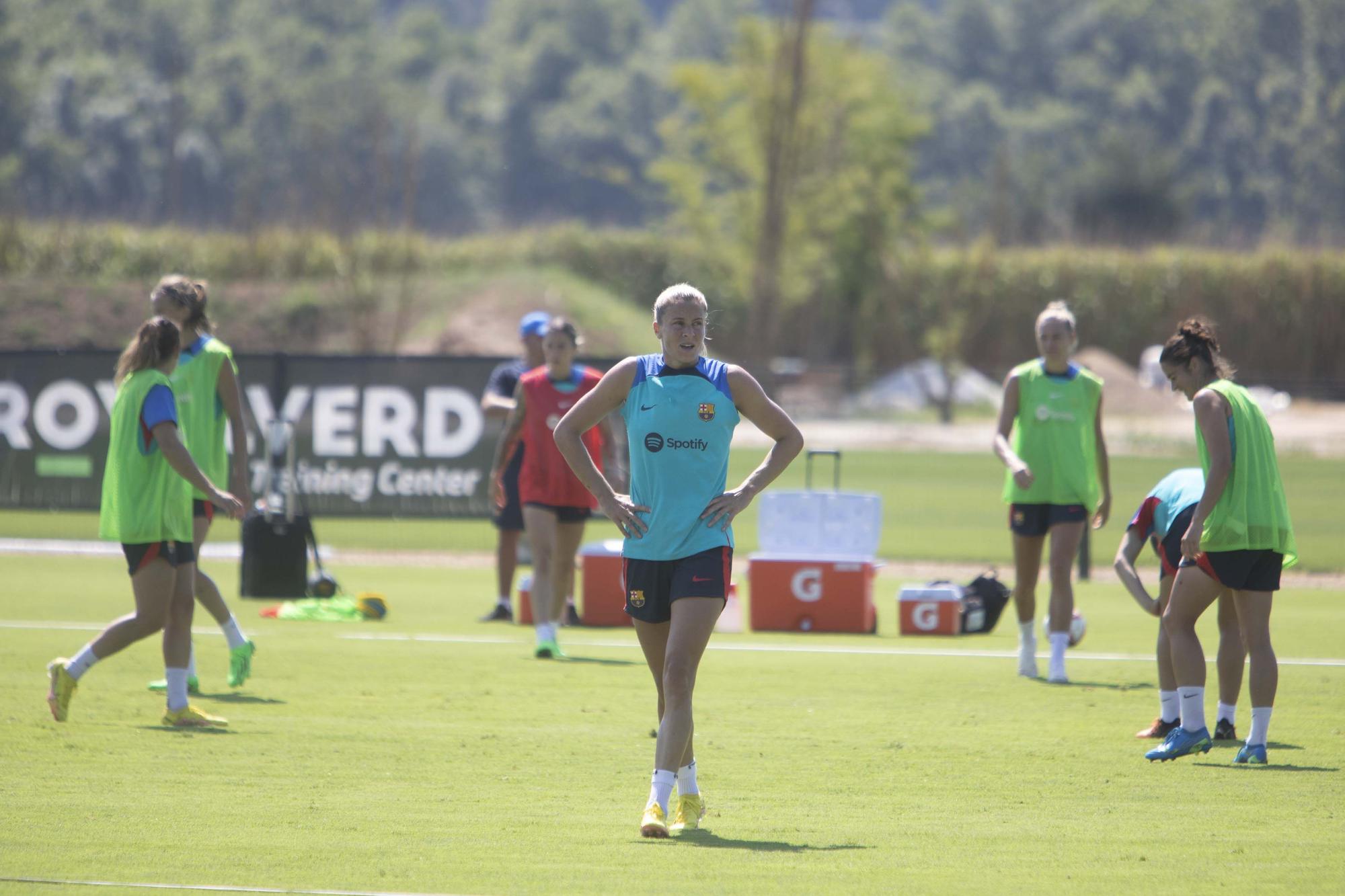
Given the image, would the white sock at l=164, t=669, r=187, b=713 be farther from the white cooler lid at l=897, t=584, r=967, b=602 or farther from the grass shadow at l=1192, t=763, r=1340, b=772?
the white cooler lid at l=897, t=584, r=967, b=602

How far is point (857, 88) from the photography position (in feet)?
187

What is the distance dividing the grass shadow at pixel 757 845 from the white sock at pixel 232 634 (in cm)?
398

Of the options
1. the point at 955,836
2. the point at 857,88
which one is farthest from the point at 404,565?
the point at 857,88

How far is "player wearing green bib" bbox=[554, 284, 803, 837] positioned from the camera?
6.13m

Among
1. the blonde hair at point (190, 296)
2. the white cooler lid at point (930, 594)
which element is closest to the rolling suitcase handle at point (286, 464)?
the blonde hair at point (190, 296)

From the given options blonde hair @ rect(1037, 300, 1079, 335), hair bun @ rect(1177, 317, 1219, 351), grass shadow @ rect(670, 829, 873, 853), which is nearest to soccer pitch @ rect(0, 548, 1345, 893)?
grass shadow @ rect(670, 829, 873, 853)

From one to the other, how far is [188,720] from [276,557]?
553 centimetres

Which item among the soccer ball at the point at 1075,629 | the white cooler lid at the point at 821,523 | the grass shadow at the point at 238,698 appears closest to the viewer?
the grass shadow at the point at 238,698

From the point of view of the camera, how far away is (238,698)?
920 centimetres

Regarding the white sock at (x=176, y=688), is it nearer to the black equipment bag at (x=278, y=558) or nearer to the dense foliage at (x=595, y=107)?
the black equipment bag at (x=278, y=558)

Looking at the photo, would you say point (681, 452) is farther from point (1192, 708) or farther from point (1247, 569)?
point (1192, 708)

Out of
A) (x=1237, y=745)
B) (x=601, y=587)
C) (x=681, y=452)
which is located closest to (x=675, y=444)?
(x=681, y=452)

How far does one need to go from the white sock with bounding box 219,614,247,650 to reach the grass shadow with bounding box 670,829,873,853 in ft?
13.1

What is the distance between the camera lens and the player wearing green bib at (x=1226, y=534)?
736 cm
